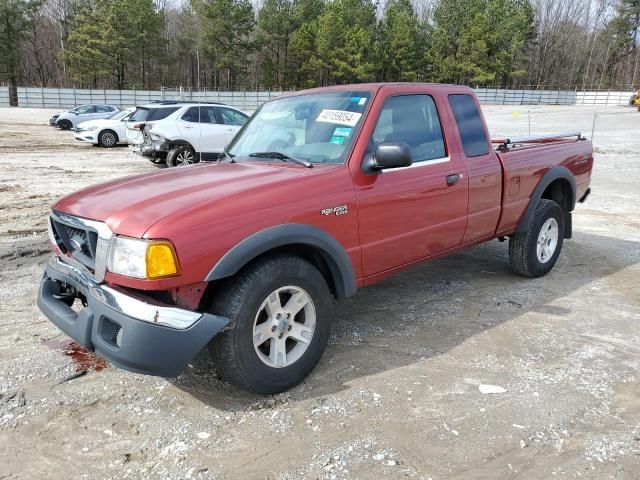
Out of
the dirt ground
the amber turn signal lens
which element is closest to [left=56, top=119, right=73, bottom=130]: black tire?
the dirt ground

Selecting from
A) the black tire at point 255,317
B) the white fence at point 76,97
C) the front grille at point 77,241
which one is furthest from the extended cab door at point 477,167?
the white fence at point 76,97

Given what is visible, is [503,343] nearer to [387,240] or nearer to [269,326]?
[387,240]

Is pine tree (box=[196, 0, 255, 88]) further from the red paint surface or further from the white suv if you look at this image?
the red paint surface

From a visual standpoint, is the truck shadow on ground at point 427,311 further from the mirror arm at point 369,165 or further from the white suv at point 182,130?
the white suv at point 182,130

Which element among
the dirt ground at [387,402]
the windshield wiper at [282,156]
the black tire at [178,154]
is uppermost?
the windshield wiper at [282,156]

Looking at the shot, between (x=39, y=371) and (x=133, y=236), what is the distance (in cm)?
152

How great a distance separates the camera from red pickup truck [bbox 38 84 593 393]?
2721 millimetres

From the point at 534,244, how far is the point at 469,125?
155 cm

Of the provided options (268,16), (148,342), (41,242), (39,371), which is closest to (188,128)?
(41,242)

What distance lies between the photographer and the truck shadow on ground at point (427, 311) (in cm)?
342

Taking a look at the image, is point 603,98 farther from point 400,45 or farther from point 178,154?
point 178,154

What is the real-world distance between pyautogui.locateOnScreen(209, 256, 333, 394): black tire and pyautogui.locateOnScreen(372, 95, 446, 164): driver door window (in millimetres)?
1100

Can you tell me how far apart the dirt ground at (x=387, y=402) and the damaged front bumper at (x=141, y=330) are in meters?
0.47

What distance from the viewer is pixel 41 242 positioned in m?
6.65
